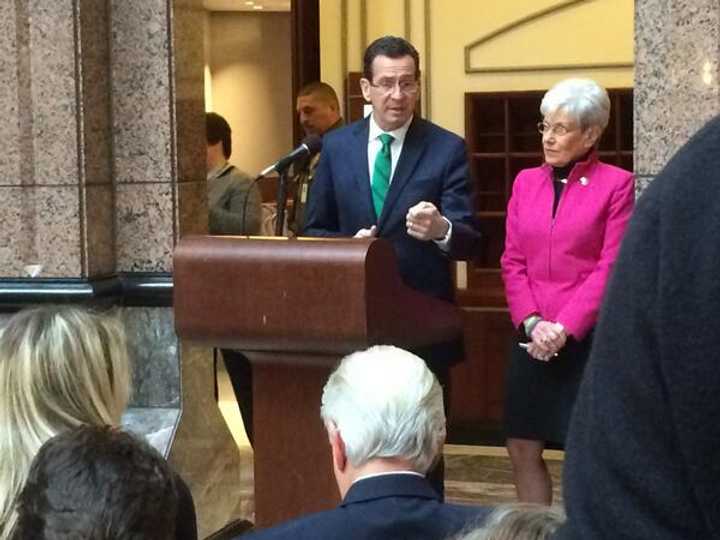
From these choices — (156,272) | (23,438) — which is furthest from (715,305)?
(156,272)

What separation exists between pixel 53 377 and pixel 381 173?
6.15ft

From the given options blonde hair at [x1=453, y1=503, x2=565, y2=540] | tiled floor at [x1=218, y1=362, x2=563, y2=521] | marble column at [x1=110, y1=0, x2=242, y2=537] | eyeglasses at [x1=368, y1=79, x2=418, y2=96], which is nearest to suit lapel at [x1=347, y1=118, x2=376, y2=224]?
eyeglasses at [x1=368, y1=79, x2=418, y2=96]

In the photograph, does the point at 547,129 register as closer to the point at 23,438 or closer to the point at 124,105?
the point at 124,105

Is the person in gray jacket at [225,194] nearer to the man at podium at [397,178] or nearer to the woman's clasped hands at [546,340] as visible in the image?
the man at podium at [397,178]

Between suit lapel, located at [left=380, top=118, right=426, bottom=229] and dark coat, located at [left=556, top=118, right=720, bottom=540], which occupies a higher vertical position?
suit lapel, located at [left=380, top=118, right=426, bottom=229]

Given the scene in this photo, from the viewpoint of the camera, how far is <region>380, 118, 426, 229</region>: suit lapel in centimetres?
426

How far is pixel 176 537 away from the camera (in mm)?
2420

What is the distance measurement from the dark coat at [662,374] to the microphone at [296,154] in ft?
10.0

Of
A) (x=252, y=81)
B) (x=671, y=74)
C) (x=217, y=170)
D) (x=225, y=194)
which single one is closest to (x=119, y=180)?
(x=225, y=194)

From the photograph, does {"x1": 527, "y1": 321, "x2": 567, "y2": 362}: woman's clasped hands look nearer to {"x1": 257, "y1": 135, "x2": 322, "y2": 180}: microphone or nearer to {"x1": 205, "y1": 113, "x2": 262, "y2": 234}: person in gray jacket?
{"x1": 257, "y1": 135, "x2": 322, "y2": 180}: microphone

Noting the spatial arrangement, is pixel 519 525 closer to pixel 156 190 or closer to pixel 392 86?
pixel 392 86

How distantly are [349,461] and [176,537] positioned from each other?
0.48 metres

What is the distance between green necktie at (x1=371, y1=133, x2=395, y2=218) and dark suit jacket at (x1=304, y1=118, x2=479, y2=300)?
0.02m

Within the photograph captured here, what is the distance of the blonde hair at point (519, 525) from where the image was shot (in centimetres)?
168
